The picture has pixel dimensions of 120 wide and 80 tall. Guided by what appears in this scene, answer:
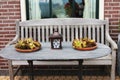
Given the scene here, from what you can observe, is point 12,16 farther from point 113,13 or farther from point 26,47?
point 113,13

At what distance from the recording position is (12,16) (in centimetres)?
547

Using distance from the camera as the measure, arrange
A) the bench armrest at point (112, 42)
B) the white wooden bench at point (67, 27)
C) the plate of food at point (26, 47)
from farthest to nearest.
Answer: the white wooden bench at point (67, 27) → the bench armrest at point (112, 42) → the plate of food at point (26, 47)

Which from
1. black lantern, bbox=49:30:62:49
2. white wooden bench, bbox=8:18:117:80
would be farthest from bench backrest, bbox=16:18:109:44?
black lantern, bbox=49:30:62:49

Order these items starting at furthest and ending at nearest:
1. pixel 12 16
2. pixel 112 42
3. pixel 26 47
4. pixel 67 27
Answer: pixel 12 16, pixel 67 27, pixel 112 42, pixel 26 47

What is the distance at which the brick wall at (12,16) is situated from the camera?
5.40 m

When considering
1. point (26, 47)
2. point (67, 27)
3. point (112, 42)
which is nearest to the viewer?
point (26, 47)

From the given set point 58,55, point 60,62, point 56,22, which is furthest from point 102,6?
point 58,55

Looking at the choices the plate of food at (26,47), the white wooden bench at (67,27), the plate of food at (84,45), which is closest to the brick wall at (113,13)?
the white wooden bench at (67,27)

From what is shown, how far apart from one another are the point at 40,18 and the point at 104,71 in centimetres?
149


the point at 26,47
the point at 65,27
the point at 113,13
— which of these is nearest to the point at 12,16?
the point at 65,27

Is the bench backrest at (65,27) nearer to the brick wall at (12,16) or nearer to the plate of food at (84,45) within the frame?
the brick wall at (12,16)

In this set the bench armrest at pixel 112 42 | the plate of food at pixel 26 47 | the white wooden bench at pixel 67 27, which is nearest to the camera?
the plate of food at pixel 26 47

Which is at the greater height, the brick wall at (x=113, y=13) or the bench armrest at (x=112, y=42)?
the brick wall at (x=113, y=13)

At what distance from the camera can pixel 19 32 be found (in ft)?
17.7
